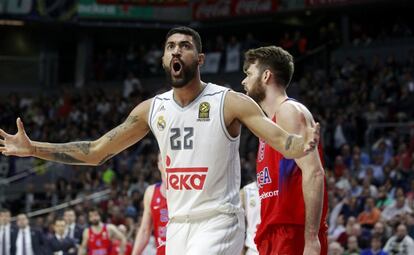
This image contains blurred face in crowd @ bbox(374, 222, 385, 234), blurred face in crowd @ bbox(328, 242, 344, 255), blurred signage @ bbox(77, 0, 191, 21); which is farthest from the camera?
blurred signage @ bbox(77, 0, 191, 21)

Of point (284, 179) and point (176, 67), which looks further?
point (284, 179)

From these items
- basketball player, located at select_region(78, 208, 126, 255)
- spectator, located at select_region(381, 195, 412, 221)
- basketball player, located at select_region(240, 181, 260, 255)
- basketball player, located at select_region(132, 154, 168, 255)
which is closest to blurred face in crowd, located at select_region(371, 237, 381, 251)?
spectator, located at select_region(381, 195, 412, 221)

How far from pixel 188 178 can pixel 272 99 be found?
0.86 m

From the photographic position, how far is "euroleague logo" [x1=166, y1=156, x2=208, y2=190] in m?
5.80

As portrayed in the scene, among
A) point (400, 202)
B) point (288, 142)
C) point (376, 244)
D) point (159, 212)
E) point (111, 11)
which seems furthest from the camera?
point (111, 11)

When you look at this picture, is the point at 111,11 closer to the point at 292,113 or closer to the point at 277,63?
the point at 277,63

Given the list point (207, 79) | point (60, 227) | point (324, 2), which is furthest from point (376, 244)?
point (207, 79)

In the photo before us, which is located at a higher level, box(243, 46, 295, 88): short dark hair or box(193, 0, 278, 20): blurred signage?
box(193, 0, 278, 20): blurred signage

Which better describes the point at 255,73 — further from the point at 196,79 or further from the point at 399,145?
the point at 399,145

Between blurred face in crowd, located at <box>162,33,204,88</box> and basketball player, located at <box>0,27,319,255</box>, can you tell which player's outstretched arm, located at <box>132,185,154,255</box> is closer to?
basketball player, located at <box>0,27,319,255</box>

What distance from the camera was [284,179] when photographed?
5.99 meters

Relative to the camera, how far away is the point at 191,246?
5723 mm

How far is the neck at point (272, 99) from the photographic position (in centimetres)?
609

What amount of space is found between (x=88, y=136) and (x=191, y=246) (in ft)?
65.9
